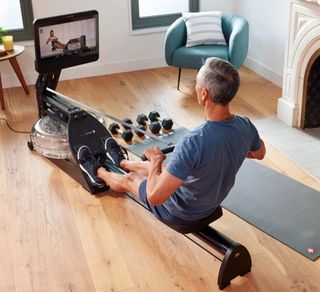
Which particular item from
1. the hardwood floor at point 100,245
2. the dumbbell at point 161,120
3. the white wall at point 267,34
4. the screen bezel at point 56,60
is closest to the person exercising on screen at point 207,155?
the hardwood floor at point 100,245

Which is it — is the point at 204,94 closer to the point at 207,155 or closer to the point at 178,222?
the point at 207,155

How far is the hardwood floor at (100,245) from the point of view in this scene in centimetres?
237

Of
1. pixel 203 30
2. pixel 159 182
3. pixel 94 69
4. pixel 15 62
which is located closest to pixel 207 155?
pixel 159 182

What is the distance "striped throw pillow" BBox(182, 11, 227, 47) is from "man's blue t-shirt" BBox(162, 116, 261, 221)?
103 inches

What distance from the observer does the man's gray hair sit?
1.94 metres

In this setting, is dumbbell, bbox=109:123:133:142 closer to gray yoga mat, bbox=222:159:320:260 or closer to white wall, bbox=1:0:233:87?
gray yoga mat, bbox=222:159:320:260

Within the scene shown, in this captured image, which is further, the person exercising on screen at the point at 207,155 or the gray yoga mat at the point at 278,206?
the gray yoga mat at the point at 278,206

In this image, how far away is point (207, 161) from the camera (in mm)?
2021

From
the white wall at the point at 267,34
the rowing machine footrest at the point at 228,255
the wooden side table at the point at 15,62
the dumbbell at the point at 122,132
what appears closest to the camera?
the rowing machine footrest at the point at 228,255

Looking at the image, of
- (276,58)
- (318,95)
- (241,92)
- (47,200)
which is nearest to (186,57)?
(241,92)

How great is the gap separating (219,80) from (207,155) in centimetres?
31

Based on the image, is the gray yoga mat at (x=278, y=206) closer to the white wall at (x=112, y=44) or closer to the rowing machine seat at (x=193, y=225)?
the rowing machine seat at (x=193, y=225)

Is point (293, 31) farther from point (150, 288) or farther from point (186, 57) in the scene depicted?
point (150, 288)

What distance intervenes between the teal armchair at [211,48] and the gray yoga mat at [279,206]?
152 centimetres
